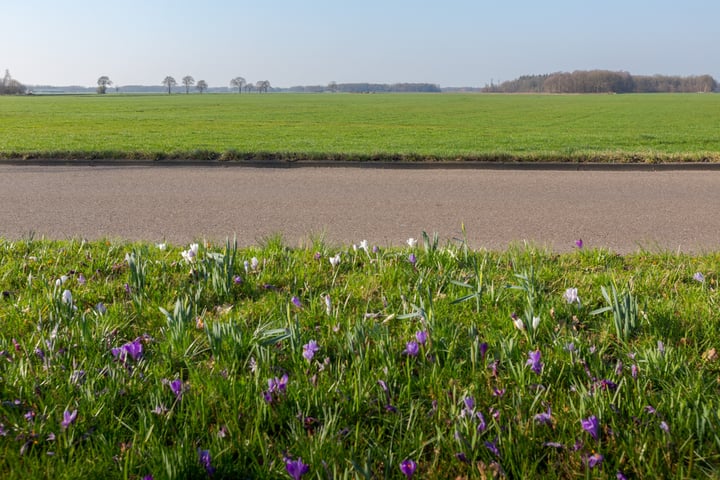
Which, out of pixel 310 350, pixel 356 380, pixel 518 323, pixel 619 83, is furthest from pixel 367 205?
pixel 619 83

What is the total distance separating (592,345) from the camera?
3.11 meters

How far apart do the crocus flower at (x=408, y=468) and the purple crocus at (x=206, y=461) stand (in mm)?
643

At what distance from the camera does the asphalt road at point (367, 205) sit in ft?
21.3

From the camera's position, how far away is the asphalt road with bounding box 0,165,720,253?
21.3 feet

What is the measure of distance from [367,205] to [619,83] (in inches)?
6714

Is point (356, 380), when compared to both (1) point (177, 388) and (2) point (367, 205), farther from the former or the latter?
(2) point (367, 205)

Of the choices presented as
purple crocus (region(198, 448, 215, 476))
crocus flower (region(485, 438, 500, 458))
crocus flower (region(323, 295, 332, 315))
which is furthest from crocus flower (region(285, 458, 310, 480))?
crocus flower (region(323, 295, 332, 315))

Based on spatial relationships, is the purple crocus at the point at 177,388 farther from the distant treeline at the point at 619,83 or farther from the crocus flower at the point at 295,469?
the distant treeline at the point at 619,83

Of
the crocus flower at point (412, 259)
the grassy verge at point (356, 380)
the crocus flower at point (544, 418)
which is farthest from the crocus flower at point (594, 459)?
the crocus flower at point (412, 259)

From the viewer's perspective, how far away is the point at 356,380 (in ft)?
8.89

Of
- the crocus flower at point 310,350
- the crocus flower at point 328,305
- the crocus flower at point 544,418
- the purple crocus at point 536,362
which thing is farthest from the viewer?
the crocus flower at point 328,305

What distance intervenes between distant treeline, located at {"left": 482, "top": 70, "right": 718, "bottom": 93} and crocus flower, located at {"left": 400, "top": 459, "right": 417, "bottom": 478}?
16552 centimetres

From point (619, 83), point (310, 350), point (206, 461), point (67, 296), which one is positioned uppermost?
point (619, 83)

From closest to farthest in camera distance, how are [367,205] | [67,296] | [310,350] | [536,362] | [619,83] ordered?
[536,362], [310,350], [67,296], [367,205], [619,83]
